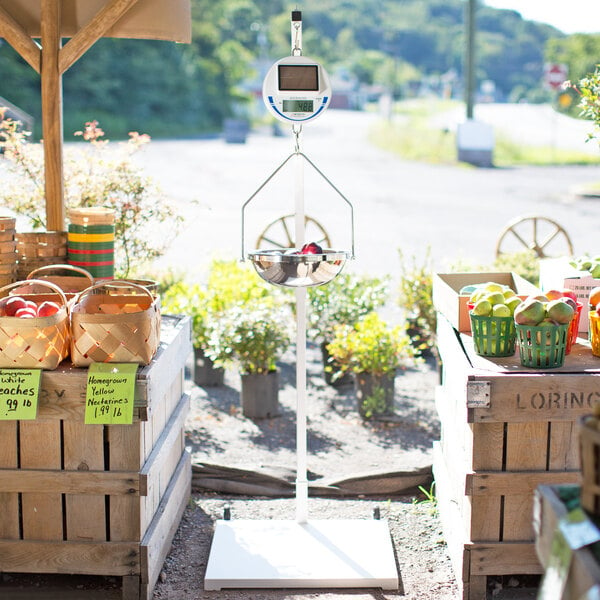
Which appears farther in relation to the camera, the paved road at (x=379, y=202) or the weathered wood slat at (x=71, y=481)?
the paved road at (x=379, y=202)

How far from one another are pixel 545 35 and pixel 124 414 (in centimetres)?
16009

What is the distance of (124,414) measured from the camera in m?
3.40

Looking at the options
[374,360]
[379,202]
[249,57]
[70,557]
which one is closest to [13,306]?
[70,557]

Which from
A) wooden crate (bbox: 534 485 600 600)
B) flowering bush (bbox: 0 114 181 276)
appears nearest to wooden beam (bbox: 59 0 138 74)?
flowering bush (bbox: 0 114 181 276)

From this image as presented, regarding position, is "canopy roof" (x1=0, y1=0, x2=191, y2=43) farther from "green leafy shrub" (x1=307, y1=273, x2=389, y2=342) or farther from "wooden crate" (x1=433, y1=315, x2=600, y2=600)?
"wooden crate" (x1=433, y1=315, x2=600, y2=600)

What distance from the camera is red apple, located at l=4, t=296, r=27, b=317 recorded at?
3580 mm

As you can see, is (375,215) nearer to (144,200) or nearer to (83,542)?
(144,200)

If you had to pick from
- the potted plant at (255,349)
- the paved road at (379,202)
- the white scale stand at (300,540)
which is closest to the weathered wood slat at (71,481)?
the white scale stand at (300,540)

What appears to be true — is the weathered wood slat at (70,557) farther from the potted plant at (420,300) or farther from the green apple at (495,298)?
the potted plant at (420,300)

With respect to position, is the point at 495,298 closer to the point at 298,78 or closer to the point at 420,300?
the point at 298,78

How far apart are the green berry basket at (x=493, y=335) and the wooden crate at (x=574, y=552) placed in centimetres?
166

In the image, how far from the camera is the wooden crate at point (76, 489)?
3.47 metres

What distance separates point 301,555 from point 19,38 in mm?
2859

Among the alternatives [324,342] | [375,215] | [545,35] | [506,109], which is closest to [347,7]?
[545,35]
